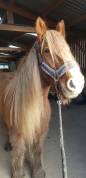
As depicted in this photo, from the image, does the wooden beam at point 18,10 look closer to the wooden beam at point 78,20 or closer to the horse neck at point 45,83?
the wooden beam at point 78,20

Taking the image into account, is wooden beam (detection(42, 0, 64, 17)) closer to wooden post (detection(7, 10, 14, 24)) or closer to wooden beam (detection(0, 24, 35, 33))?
wooden beam (detection(0, 24, 35, 33))

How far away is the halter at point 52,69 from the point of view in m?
2.04

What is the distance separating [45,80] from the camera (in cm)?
238

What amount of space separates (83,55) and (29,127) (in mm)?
6578

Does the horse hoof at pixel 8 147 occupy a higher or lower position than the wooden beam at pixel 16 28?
lower

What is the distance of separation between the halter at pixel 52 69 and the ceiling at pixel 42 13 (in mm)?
3469

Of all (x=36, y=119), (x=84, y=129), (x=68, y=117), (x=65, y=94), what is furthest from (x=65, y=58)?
(x=68, y=117)

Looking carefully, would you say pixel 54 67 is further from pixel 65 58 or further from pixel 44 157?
pixel 44 157

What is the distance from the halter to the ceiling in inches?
137

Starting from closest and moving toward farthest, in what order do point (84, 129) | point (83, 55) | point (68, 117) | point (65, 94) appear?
point (65, 94) → point (84, 129) → point (68, 117) → point (83, 55)

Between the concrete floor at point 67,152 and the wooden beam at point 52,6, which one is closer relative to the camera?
the concrete floor at point 67,152

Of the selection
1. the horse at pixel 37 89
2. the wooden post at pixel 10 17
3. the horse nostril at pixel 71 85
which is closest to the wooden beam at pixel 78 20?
the wooden post at pixel 10 17

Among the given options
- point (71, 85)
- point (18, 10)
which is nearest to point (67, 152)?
point (71, 85)

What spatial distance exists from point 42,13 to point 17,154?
4881mm
